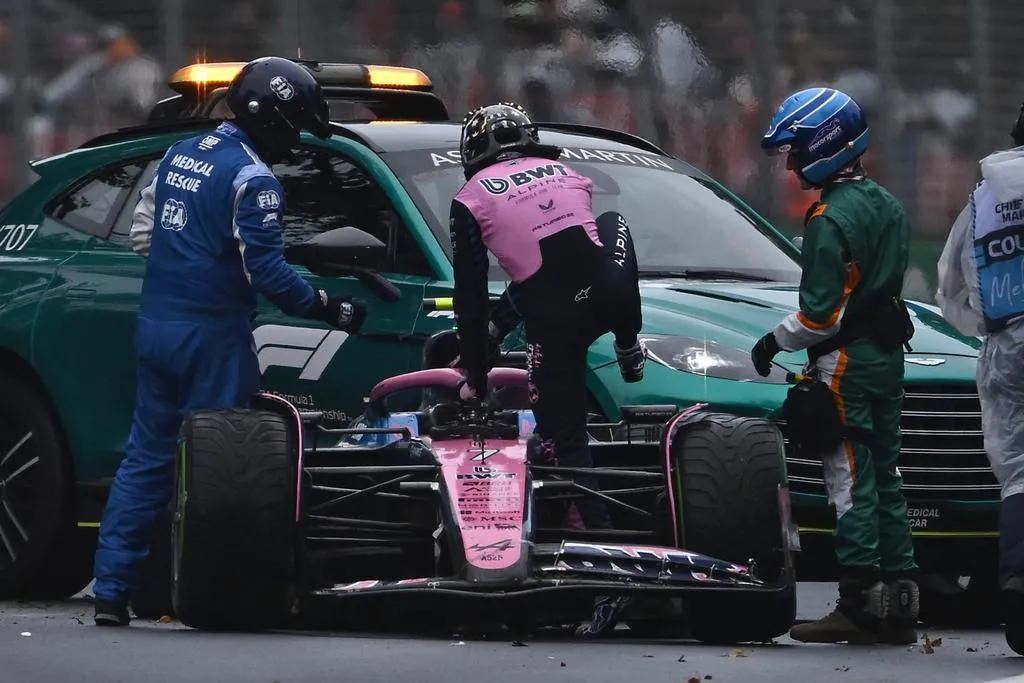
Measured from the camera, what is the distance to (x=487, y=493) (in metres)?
7.65

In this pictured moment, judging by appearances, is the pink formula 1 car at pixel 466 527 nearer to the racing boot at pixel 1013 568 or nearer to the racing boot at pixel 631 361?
the racing boot at pixel 631 361

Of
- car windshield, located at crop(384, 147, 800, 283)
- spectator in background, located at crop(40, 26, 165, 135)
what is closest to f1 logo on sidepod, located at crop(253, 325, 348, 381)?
car windshield, located at crop(384, 147, 800, 283)

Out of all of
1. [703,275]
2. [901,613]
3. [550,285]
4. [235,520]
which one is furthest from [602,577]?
[703,275]

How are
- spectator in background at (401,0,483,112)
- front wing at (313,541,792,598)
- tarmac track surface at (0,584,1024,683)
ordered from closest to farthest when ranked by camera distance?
tarmac track surface at (0,584,1024,683)
front wing at (313,541,792,598)
spectator in background at (401,0,483,112)

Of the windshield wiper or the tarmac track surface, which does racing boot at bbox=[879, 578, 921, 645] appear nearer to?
the tarmac track surface

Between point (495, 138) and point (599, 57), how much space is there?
19.8 feet

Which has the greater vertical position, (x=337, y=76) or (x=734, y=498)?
(x=337, y=76)

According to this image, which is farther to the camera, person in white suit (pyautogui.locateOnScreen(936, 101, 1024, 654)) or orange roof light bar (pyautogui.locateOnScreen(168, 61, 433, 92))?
orange roof light bar (pyautogui.locateOnScreen(168, 61, 433, 92))

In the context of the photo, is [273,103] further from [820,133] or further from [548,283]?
[820,133]

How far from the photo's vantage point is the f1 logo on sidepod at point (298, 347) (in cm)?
943

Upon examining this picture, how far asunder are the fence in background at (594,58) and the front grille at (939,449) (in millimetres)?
5711

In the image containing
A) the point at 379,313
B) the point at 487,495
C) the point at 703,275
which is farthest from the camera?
the point at 703,275

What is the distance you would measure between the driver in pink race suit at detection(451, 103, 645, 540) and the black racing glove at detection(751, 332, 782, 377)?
36cm

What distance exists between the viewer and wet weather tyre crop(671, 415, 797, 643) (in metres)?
7.74
